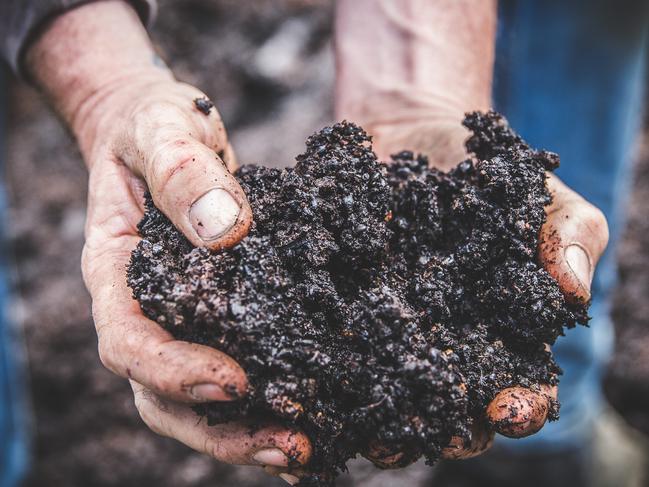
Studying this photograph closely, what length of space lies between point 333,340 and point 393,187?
0.64 m

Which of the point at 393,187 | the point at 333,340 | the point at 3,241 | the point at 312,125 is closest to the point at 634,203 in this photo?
the point at 312,125

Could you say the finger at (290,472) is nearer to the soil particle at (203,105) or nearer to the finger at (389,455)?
the finger at (389,455)

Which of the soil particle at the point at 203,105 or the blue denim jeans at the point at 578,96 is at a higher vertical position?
the blue denim jeans at the point at 578,96

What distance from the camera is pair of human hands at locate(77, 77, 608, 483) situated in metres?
1.55

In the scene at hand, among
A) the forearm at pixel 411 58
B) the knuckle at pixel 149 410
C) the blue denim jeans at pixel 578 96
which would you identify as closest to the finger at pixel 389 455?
the knuckle at pixel 149 410

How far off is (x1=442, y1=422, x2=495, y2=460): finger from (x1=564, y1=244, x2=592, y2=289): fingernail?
0.55 meters

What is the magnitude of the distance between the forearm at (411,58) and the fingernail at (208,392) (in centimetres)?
159

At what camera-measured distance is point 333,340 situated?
5.81ft

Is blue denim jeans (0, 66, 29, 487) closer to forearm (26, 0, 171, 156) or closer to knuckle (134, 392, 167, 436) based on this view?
forearm (26, 0, 171, 156)

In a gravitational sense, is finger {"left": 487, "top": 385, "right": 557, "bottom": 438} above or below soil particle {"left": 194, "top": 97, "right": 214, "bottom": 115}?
above

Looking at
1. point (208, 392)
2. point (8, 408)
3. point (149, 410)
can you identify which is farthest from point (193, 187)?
point (8, 408)

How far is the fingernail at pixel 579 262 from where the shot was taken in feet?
5.92

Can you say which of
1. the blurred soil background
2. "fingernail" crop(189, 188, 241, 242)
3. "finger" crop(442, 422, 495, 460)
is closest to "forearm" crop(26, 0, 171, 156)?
"fingernail" crop(189, 188, 241, 242)

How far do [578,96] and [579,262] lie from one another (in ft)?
5.69
